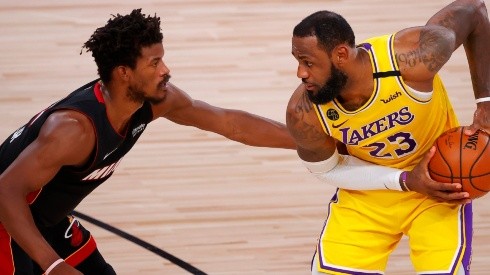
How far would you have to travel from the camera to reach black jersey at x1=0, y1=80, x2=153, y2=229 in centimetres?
471

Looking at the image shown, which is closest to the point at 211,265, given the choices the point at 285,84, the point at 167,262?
the point at 167,262


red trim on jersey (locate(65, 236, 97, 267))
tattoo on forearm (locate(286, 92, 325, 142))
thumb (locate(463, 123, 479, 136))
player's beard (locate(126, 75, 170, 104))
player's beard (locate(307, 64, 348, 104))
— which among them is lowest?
red trim on jersey (locate(65, 236, 97, 267))

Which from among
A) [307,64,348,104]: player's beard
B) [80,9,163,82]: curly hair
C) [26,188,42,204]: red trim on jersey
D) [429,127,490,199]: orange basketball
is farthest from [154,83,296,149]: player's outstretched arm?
[429,127,490,199]: orange basketball

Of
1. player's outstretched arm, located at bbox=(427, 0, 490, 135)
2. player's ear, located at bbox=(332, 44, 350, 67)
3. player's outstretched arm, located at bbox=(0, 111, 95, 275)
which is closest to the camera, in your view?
player's outstretched arm, located at bbox=(0, 111, 95, 275)

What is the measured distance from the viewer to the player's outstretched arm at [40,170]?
4.36 m

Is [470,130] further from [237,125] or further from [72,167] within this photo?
[72,167]

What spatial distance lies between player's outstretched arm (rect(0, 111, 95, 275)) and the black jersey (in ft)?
0.16

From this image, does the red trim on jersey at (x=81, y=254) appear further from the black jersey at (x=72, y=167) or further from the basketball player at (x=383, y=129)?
the basketball player at (x=383, y=129)

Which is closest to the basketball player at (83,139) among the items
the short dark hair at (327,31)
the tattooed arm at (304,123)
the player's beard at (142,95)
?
the player's beard at (142,95)

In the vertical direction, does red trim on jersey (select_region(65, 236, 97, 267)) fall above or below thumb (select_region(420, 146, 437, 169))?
below

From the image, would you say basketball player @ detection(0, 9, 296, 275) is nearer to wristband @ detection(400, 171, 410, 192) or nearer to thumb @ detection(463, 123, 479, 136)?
wristband @ detection(400, 171, 410, 192)

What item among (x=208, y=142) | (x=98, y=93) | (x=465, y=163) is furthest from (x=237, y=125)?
(x=208, y=142)

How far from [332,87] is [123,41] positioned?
953mm

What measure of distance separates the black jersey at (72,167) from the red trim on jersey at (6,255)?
0.15m
